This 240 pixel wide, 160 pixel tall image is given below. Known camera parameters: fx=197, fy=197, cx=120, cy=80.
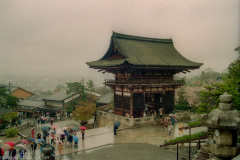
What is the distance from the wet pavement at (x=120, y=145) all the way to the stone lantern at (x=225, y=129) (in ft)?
19.3

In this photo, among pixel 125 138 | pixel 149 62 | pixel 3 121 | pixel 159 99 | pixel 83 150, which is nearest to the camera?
pixel 83 150

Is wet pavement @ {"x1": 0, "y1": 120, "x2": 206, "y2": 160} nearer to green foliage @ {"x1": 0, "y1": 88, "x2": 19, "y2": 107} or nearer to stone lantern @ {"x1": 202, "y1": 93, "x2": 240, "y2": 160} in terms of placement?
stone lantern @ {"x1": 202, "y1": 93, "x2": 240, "y2": 160}

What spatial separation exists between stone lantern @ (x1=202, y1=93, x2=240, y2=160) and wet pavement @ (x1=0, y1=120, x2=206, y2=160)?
5898 millimetres

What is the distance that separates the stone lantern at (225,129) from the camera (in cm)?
829

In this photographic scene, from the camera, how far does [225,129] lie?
8.46 metres

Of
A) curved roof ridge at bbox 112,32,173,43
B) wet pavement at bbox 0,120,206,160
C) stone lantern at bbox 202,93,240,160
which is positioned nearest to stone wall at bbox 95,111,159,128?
wet pavement at bbox 0,120,206,160

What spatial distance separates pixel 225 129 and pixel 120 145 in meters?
10.6

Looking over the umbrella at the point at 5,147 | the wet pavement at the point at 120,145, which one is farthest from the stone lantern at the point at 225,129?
the umbrella at the point at 5,147

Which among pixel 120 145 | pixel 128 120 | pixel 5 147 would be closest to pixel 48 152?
pixel 5 147

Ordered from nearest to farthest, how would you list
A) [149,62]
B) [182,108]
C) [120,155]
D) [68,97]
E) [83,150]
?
[120,155] → [83,150] → [149,62] → [182,108] → [68,97]

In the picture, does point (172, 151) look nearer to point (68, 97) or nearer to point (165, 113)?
point (165, 113)

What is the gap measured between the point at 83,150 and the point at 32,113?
40.2 metres

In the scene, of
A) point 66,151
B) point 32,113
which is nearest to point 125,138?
Result: point 66,151

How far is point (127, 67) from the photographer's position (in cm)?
2398
